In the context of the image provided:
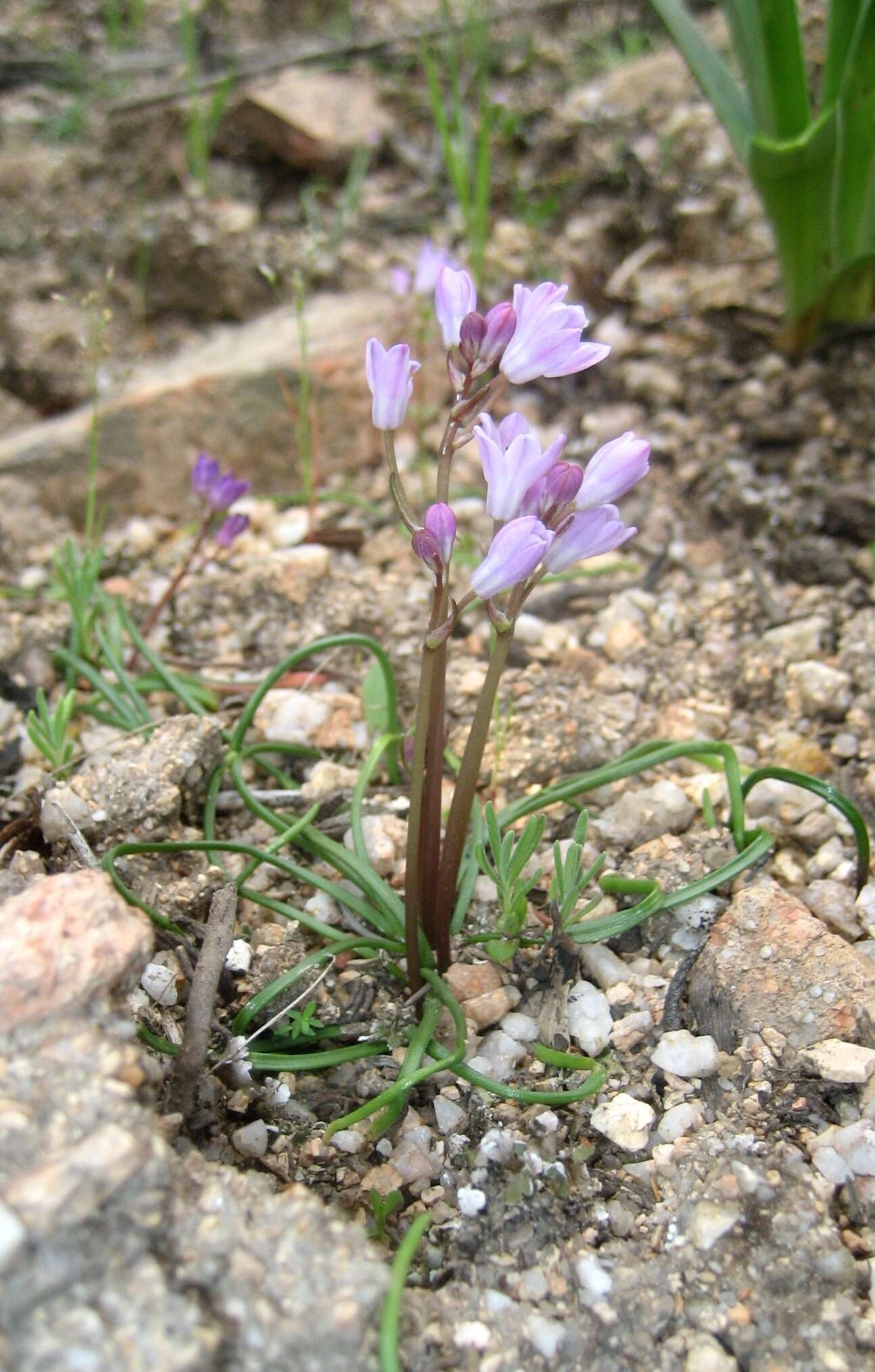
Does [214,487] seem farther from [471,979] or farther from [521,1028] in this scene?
[521,1028]

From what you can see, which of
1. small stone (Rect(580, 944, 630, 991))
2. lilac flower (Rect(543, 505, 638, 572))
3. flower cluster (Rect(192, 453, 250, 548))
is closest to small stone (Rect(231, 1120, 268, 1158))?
small stone (Rect(580, 944, 630, 991))

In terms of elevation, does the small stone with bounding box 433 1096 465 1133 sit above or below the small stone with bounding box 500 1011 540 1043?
below

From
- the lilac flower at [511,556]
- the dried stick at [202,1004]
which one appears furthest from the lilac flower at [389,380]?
the dried stick at [202,1004]

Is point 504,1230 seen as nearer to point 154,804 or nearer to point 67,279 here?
point 154,804

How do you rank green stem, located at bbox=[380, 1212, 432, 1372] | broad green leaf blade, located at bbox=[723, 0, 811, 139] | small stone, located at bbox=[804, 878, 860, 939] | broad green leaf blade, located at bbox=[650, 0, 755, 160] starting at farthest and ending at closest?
broad green leaf blade, located at bbox=[650, 0, 755, 160]
broad green leaf blade, located at bbox=[723, 0, 811, 139]
small stone, located at bbox=[804, 878, 860, 939]
green stem, located at bbox=[380, 1212, 432, 1372]

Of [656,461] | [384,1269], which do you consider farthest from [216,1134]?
[656,461]

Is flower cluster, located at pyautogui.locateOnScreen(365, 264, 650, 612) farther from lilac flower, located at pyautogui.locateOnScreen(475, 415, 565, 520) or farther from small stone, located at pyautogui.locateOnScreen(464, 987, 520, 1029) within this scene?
small stone, located at pyautogui.locateOnScreen(464, 987, 520, 1029)
